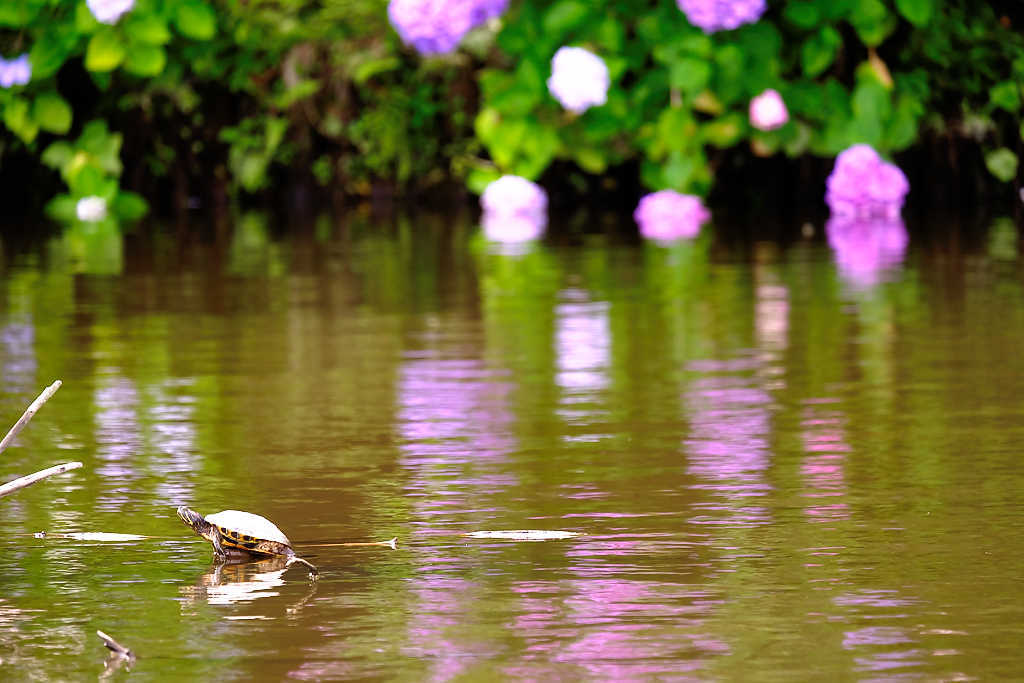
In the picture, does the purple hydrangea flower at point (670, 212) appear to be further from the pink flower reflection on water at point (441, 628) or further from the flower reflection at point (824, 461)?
the pink flower reflection on water at point (441, 628)

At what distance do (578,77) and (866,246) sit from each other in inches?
62.6

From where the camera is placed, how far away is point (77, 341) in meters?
4.63

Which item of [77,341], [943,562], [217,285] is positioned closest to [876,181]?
[217,285]

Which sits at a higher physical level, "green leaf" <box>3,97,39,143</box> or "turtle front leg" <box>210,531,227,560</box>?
"green leaf" <box>3,97,39,143</box>

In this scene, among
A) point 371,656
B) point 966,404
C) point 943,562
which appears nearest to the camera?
point 371,656

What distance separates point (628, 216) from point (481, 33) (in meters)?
1.08

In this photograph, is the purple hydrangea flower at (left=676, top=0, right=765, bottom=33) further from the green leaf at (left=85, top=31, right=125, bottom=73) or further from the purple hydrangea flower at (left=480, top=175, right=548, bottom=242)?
the green leaf at (left=85, top=31, right=125, bottom=73)

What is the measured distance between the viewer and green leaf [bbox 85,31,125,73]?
28.5ft

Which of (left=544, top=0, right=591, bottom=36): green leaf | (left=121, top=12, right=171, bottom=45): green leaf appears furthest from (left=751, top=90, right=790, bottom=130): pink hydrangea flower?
(left=121, top=12, right=171, bottom=45): green leaf

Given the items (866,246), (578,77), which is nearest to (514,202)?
(578,77)

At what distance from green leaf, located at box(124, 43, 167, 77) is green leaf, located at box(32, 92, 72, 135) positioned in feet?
1.51

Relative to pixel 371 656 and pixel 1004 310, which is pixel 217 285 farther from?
pixel 371 656

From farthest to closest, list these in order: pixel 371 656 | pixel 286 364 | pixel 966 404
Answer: pixel 286 364
pixel 966 404
pixel 371 656

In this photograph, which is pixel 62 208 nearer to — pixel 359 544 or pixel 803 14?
pixel 803 14
